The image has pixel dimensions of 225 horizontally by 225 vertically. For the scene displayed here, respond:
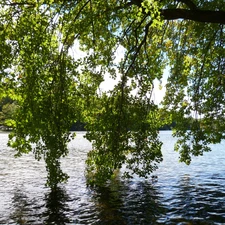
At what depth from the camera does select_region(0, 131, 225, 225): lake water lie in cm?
1511

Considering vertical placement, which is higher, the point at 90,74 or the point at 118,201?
the point at 90,74

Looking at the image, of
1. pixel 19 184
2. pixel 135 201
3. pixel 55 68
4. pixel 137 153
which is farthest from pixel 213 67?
pixel 19 184

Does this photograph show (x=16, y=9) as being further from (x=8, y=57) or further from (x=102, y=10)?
(x=102, y=10)

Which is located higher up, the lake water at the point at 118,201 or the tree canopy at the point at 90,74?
the tree canopy at the point at 90,74

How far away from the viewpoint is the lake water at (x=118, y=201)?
15.1m

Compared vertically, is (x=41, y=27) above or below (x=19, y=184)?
above

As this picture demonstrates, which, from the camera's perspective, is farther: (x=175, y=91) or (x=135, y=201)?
(x=175, y=91)

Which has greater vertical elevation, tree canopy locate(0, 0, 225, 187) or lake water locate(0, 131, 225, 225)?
tree canopy locate(0, 0, 225, 187)

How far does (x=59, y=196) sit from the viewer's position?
20.0 metres

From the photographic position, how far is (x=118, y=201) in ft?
60.8

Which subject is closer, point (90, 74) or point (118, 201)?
point (90, 74)

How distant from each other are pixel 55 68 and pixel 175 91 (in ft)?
39.5

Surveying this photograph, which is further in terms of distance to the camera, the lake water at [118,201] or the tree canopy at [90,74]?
the lake water at [118,201]

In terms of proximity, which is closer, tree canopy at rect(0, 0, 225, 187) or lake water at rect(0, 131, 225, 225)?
tree canopy at rect(0, 0, 225, 187)
